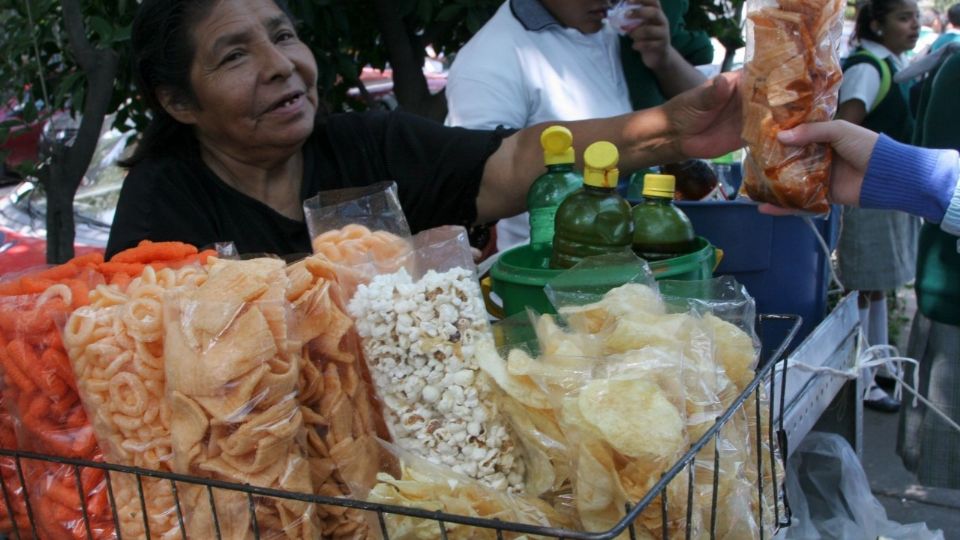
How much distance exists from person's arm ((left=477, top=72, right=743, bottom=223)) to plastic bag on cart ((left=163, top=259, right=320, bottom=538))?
0.95 m

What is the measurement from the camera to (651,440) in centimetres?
74

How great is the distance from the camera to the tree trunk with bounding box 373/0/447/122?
10.6 ft

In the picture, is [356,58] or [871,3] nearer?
[356,58]

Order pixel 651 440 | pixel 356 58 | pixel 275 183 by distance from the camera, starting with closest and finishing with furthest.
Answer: pixel 651 440
pixel 275 183
pixel 356 58

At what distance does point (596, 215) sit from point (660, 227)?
0.12 meters

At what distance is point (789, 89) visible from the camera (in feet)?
4.05

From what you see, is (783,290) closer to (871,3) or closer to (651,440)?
(651,440)

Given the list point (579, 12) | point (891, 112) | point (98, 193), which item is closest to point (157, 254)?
point (579, 12)

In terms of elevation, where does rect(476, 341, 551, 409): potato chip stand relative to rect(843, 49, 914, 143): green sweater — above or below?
above

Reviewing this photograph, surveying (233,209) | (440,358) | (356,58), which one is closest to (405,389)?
(440,358)

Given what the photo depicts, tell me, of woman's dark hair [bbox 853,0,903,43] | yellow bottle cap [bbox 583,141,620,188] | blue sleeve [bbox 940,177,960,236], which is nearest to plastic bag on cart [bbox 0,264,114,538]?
yellow bottle cap [bbox 583,141,620,188]

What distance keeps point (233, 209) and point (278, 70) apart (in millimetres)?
284

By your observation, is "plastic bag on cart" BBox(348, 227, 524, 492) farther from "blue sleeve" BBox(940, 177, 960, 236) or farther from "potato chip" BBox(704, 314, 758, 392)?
"blue sleeve" BBox(940, 177, 960, 236)

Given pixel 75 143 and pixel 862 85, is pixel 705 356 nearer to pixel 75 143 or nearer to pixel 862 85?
pixel 75 143
